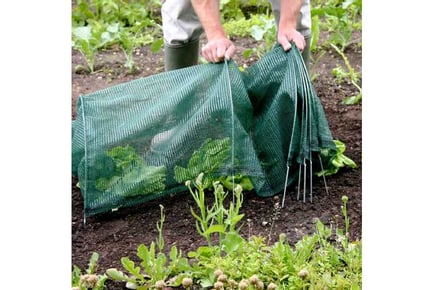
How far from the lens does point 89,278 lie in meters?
2.42

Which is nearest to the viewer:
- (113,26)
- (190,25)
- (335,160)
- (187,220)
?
(187,220)

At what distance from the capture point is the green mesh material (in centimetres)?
295

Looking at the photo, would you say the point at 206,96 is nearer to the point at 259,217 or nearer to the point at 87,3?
the point at 259,217

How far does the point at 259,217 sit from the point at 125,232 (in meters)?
0.45

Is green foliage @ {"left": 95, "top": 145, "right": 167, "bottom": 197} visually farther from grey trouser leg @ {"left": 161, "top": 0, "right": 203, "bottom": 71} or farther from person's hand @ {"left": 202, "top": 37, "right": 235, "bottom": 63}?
grey trouser leg @ {"left": 161, "top": 0, "right": 203, "bottom": 71}

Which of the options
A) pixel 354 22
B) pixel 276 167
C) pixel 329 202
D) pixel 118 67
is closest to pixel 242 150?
pixel 276 167

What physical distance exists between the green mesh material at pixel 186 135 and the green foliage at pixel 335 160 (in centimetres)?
6

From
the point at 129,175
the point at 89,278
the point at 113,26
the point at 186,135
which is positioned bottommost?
the point at 89,278

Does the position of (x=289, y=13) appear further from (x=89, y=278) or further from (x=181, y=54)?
(x=89, y=278)

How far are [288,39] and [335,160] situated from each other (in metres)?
0.47

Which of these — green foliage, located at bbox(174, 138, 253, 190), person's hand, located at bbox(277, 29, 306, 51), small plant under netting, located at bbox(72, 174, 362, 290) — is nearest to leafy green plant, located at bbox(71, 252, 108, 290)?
small plant under netting, located at bbox(72, 174, 362, 290)

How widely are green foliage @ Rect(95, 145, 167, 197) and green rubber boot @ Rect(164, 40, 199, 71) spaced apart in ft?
2.13

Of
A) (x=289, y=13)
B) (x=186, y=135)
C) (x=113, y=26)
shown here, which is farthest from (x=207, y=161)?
(x=113, y=26)

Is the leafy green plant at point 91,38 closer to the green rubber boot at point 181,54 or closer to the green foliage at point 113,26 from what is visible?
the green foliage at point 113,26
